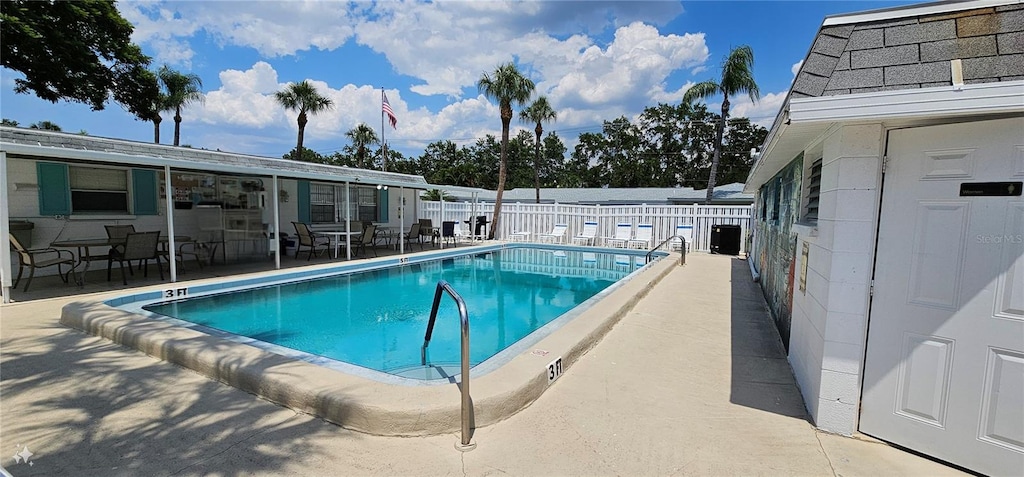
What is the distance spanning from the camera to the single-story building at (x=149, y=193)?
25.5ft

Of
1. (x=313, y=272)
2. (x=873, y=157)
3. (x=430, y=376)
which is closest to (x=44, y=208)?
(x=313, y=272)

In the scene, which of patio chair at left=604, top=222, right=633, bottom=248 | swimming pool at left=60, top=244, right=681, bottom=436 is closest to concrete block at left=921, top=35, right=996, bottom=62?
swimming pool at left=60, top=244, right=681, bottom=436

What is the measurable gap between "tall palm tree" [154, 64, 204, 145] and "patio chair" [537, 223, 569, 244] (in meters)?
24.2

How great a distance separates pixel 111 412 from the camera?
10.3ft

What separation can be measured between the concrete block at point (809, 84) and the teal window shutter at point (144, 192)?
12.5m

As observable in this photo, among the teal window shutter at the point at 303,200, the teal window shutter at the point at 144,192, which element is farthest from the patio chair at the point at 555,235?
the teal window shutter at the point at 144,192

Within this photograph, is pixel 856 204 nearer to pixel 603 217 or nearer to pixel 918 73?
pixel 918 73

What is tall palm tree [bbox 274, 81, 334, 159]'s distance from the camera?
24812mm

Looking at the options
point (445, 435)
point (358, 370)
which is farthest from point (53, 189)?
point (445, 435)

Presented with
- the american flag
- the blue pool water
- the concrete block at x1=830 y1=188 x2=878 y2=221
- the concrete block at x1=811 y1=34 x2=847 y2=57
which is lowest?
the blue pool water

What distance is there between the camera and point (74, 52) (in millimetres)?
16469

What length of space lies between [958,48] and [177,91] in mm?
33905

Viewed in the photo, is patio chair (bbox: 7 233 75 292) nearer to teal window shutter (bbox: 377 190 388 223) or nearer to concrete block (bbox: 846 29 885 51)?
teal window shutter (bbox: 377 190 388 223)

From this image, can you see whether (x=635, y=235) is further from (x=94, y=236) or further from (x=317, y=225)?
(x=94, y=236)
